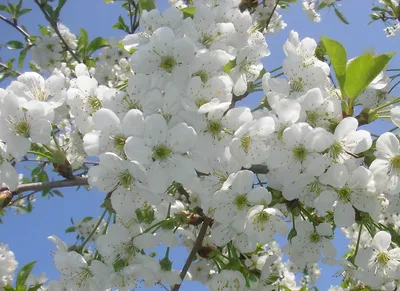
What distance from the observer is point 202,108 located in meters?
1.36

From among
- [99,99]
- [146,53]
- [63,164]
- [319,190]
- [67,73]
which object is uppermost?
[146,53]

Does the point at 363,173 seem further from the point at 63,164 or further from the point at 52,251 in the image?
the point at 52,251

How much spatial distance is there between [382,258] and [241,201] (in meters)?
0.60

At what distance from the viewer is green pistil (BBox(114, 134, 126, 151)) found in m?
1.38

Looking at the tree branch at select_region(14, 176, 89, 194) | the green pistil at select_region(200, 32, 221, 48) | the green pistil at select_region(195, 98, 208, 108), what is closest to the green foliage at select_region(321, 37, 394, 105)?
the green pistil at select_region(200, 32, 221, 48)

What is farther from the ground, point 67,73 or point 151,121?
point 151,121

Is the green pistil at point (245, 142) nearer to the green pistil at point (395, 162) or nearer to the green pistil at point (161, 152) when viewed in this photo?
the green pistil at point (161, 152)

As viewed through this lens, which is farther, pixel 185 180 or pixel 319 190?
pixel 319 190

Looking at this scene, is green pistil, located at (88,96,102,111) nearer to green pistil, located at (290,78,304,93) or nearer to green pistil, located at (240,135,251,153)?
green pistil, located at (240,135,251,153)

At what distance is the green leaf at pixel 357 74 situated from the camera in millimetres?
1531

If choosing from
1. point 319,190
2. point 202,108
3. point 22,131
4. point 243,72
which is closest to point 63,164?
point 22,131

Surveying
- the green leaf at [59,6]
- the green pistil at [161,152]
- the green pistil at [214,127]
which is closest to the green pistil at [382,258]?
the green pistil at [214,127]

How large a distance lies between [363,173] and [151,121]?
0.66 meters

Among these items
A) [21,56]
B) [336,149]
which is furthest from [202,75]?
[21,56]
